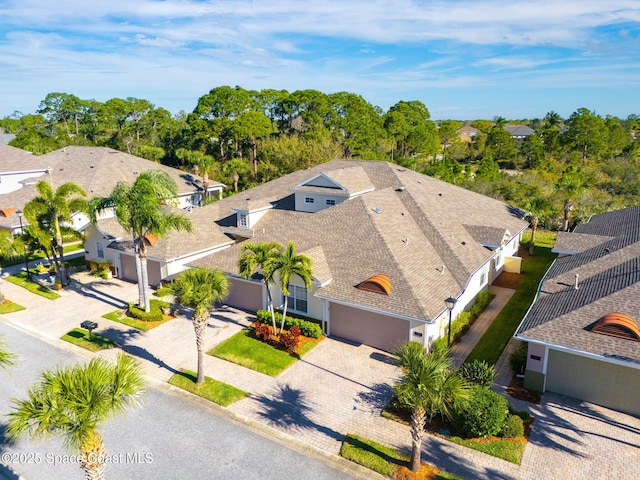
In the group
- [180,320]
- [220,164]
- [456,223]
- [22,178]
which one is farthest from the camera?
[220,164]

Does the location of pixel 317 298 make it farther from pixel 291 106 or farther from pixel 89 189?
pixel 291 106

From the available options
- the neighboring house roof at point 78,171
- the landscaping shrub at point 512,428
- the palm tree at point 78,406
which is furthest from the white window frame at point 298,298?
the neighboring house roof at point 78,171

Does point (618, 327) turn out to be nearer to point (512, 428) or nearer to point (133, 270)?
point (512, 428)

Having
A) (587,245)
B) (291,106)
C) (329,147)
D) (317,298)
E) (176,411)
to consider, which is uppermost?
(291,106)

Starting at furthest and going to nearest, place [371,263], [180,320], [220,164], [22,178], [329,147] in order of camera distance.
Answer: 1. [220,164]
2. [329,147]
3. [22,178]
4. [180,320]
5. [371,263]

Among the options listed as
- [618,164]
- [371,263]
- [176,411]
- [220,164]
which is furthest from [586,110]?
[176,411]

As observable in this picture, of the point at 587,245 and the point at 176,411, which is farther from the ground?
the point at 587,245

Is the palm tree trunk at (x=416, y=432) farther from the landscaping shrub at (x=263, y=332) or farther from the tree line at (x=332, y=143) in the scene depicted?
the tree line at (x=332, y=143)
